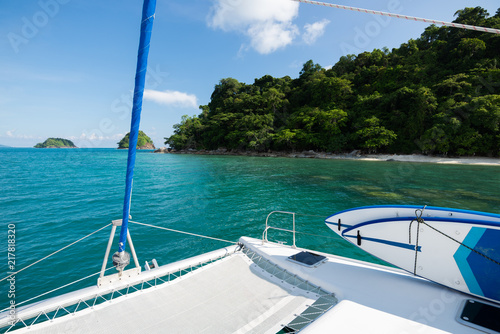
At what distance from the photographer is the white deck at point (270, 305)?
2.23m

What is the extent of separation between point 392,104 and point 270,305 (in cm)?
5193

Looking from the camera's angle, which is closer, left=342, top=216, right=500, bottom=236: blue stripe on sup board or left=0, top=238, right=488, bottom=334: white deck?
left=0, top=238, right=488, bottom=334: white deck

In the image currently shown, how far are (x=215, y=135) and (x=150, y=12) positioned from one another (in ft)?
226

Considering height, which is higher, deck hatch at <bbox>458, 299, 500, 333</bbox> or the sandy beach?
the sandy beach

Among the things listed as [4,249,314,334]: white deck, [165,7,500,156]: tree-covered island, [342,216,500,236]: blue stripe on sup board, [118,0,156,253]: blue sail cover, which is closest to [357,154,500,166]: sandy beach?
[165,7,500,156]: tree-covered island

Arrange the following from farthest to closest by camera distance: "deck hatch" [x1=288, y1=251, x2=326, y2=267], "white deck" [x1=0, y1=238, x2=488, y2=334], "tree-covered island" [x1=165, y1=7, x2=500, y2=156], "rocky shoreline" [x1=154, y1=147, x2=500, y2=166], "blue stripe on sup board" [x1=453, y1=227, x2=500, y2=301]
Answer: "tree-covered island" [x1=165, y1=7, x2=500, y2=156]
"rocky shoreline" [x1=154, y1=147, x2=500, y2=166]
"deck hatch" [x1=288, y1=251, x2=326, y2=267]
"blue stripe on sup board" [x1=453, y1=227, x2=500, y2=301]
"white deck" [x1=0, y1=238, x2=488, y2=334]

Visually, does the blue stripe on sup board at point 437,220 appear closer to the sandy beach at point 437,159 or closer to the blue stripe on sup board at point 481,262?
the blue stripe on sup board at point 481,262

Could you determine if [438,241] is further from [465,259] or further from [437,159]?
[437,159]

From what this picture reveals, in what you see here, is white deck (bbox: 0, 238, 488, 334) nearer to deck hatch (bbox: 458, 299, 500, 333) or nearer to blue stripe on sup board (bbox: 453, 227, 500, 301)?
deck hatch (bbox: 458, 299, 500, 333)

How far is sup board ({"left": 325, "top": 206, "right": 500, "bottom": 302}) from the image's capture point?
2453 millimetres

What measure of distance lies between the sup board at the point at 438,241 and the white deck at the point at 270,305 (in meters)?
0.24

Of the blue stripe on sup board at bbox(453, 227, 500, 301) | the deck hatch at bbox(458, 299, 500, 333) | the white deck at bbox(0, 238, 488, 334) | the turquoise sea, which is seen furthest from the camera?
the turquoise sea

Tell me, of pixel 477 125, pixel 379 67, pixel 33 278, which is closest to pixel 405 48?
pixel 379 67

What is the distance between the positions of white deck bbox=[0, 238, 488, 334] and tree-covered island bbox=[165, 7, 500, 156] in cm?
4299
